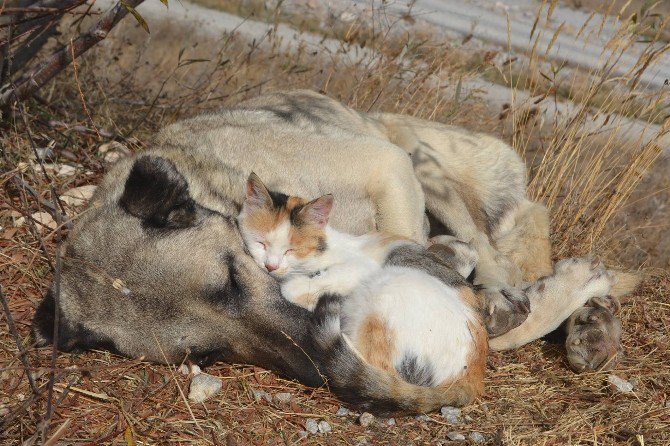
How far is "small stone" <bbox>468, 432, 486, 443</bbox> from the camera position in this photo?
3.17 meters

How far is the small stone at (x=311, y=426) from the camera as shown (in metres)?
3.16

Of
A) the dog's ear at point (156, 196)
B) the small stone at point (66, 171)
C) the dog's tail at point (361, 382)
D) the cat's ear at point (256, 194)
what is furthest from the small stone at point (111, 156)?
the dog's tail at point (361, 382)

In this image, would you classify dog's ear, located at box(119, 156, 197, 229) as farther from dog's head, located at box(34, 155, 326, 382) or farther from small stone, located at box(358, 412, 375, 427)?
small stone, located at box(358, 412, 375, 427)

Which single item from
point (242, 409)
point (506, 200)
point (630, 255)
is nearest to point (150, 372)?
point (242, 409)

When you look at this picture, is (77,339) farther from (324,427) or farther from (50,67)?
(50,67)

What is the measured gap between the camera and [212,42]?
Answer: 11.3m

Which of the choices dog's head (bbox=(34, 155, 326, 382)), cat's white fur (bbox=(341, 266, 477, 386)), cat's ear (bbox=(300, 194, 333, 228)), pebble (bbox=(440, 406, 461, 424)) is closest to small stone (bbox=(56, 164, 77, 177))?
dog's head (bbox=(34, 155, 326, 382))

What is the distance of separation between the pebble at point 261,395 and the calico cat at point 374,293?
465 mm

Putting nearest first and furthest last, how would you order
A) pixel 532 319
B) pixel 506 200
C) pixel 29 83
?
1. pixel 532 319
2. pixel 29 83
3. pixel 506 200

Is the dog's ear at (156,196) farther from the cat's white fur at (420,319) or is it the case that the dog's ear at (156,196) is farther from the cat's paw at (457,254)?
the cat's paw at (457,254)

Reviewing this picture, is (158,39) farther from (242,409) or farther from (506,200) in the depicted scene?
(242,409)

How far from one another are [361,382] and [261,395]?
0.54 m

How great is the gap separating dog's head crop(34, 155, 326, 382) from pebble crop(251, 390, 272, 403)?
0.49 feet

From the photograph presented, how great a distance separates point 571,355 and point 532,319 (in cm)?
33
